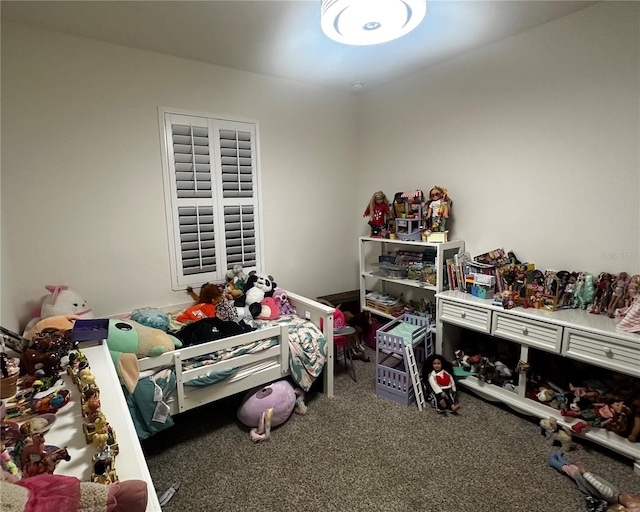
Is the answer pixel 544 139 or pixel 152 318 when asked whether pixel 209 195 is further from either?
pixel 544 139

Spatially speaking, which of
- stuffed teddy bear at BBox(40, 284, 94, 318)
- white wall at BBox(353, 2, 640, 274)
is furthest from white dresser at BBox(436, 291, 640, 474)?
stuffed teddy bear at BBox(40, 284, 94, 318)

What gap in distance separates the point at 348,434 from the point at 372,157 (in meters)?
2.41

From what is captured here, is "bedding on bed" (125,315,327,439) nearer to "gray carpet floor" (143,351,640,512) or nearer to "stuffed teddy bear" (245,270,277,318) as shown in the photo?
"stuffed teddy bear" (245,270,277,318)

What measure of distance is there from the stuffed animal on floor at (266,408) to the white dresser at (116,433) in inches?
34.9

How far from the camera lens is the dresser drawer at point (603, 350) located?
1650 millimetres

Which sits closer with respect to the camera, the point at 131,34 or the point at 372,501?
the point at 372,501

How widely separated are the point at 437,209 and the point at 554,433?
1.53 m

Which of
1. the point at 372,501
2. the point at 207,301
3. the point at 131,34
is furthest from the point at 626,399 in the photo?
the point at 131,34

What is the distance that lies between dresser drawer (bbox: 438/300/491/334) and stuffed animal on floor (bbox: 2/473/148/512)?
6.57 feet

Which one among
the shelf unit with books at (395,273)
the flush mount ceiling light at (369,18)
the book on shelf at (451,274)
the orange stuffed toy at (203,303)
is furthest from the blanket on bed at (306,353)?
the flush mount ceiling light at (369,18)

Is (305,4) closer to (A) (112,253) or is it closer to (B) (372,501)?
(A) (112,253)

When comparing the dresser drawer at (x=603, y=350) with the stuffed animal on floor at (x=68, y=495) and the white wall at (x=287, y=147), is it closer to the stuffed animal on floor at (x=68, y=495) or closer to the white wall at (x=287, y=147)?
the white wall at (x=287, y=147)

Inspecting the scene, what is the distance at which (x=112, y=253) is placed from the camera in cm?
237

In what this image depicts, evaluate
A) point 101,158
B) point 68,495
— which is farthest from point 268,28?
point 68,495
